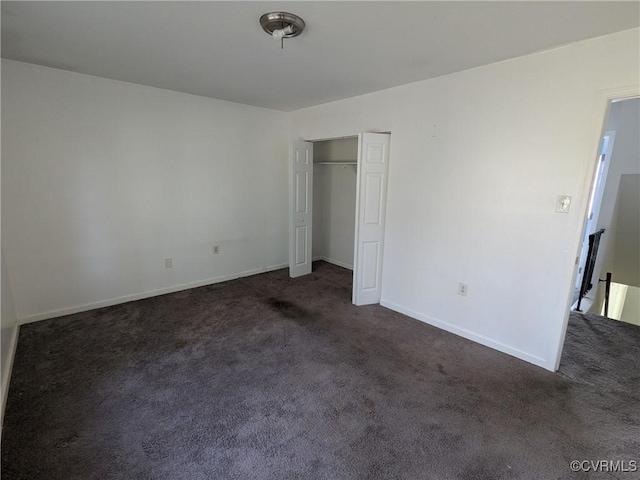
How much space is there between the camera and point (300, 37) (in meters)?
2.20

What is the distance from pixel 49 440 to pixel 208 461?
0.98 meters

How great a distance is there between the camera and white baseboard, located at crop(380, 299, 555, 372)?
2.68 metres

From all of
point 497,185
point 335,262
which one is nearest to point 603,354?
point 497,185

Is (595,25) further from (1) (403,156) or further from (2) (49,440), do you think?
(2) (49,440)

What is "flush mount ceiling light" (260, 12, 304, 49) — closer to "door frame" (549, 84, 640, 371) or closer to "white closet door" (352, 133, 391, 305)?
"white closet door" (352, 133, 391, 305)

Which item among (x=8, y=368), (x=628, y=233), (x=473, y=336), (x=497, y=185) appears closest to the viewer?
(x=8, y=368)

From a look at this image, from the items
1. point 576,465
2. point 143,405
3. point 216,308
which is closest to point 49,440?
point 143,405

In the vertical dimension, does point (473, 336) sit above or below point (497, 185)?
below

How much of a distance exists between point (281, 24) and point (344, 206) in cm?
349

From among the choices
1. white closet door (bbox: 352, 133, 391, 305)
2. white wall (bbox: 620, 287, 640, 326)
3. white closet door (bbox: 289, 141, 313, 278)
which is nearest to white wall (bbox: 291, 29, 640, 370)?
white closet door (bbox: 352, 133, 391, 305)

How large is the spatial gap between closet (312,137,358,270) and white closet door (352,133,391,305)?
1445 mm

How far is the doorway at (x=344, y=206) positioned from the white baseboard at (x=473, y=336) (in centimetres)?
35

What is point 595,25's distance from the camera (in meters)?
1.96

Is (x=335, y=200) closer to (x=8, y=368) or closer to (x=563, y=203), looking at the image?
(x=563, y=203)
